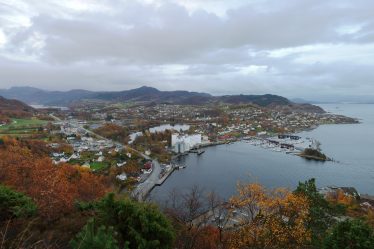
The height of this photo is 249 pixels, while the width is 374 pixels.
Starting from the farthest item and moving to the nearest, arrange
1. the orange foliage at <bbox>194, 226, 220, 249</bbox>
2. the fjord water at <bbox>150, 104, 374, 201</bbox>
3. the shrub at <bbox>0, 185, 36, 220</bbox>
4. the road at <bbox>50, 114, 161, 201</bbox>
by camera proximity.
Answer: the fjord water at <bbox>150, 104, 374, 201</bbox> < the road at <bbox>50, 114, 161, 201</bbox> < the orange foliage at <bbox>194, 226, 220, 249</bbox> < the shrub at <bbox>0, 185, 36, 220</bbox>

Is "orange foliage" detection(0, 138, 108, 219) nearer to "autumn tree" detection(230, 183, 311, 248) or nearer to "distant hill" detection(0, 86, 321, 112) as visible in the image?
"autumn tree" detection(230, 183, 311, 248)

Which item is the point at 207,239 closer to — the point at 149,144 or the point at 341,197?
the point at 341,197

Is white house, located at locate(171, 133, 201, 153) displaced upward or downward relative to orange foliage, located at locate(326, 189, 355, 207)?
downward

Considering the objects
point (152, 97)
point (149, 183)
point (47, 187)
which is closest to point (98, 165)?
point (149, 183)

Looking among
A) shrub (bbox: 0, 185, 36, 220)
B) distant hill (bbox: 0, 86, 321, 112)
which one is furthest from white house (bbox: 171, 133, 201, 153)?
distant hill (bbox: 0, 86, 321, 112)

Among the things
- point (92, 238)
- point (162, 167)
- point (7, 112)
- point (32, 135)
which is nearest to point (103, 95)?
point (7, 112)

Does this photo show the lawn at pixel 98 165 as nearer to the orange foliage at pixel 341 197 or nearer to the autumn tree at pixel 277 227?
the orange foliage at pixel 341 197

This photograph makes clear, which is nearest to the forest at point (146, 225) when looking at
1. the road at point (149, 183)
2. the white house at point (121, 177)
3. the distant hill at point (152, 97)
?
the road at point (149, 183)
